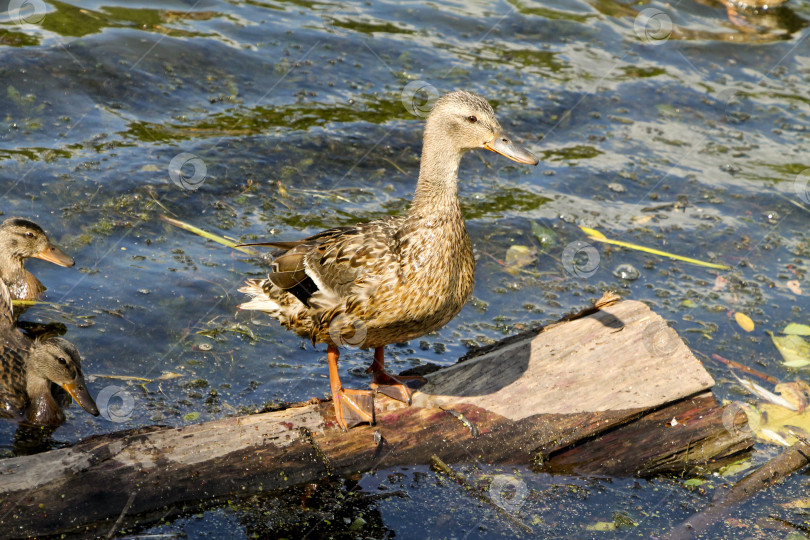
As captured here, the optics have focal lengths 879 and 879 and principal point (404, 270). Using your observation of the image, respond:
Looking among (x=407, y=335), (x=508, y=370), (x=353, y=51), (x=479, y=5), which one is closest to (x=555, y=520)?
(x=508, y=370)

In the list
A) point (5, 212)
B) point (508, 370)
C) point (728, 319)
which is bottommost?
point (5, 212)

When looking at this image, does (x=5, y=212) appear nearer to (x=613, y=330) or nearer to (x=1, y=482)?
→ (x=1, y=482)

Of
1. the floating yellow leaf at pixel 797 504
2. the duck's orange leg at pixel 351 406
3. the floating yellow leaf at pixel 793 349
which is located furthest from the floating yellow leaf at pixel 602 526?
the floating yellow leaf at pixel 793 349

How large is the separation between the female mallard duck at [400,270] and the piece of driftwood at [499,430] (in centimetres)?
23

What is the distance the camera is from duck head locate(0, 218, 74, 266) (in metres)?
6.77

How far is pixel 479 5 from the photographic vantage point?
1244cm

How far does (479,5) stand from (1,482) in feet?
33.2

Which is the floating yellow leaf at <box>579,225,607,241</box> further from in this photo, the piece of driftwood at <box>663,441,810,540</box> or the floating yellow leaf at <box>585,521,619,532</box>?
the floating yellow leaf at <box>585,521,619,532</box>

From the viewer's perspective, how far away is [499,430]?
4926 mm

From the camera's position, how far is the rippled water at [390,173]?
5980 mm

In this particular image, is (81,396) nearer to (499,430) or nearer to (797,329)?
(499,430)

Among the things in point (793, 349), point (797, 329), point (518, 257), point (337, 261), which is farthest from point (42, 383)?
point (797, 329)

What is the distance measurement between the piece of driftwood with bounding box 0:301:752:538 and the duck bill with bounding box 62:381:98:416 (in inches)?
49.4

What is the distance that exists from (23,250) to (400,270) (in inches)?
138
